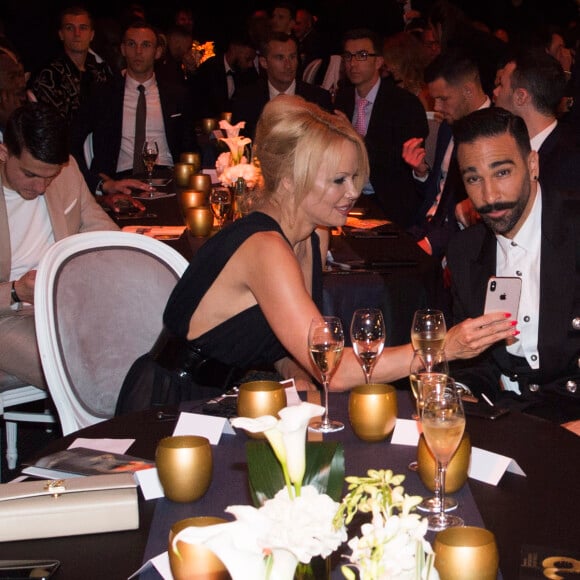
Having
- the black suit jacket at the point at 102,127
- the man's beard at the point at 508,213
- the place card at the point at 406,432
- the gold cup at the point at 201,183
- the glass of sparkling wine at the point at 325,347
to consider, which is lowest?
the place card at the point at 406,432

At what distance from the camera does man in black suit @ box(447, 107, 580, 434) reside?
108 inches

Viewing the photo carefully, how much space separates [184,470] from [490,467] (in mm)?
538

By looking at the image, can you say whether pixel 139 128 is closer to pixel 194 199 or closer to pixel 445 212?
pixel 194 199

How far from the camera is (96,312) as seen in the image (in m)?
2.71

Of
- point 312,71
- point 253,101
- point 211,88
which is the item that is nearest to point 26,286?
point 253,101

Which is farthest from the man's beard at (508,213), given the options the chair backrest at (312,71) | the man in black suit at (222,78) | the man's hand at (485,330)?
the chair backrest at (312,71)

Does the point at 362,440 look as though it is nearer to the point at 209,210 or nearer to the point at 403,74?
the point at 209,210

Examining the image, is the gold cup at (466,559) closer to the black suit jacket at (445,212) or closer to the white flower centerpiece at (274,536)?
the white flower centerpiece at (274,536)

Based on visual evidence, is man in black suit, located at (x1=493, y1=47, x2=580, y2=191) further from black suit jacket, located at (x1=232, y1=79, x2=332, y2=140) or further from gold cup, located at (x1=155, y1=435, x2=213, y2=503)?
black suit jacket, located at (x1=232, y1=79, x2=332, y2=140)

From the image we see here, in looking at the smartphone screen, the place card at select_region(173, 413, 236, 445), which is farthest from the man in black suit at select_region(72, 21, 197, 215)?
the place card at select_region(173, 413, 236, 445)

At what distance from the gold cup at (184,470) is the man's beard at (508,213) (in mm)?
1559

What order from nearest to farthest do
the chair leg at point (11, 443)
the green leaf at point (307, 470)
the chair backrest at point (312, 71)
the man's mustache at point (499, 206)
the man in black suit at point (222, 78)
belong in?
1. the green leaf at point (307, 470)
2. the man's mustache at point (499, 206)
3. the chair leg at point (11, 443)
4. the man in black suit at point (222, 78)
5. the chair backrest at point (312, 71)

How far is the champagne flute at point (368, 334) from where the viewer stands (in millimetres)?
2082

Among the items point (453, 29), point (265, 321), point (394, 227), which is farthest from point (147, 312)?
point (453, 29)
